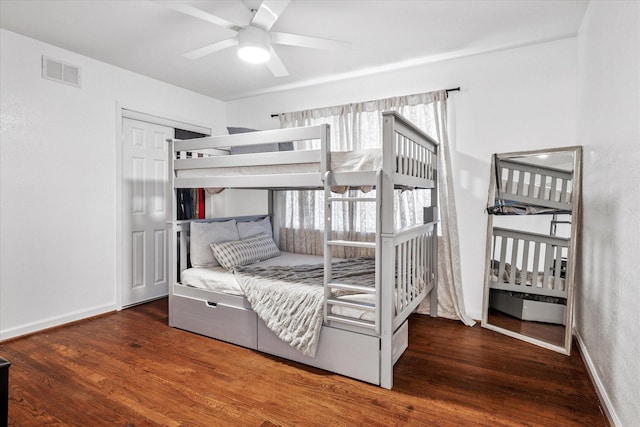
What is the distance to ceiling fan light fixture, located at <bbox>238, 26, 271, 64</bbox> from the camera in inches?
89.6

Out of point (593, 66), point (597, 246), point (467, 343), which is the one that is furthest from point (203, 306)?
point (593, 66)

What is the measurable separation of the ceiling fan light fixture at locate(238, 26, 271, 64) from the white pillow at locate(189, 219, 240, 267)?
1619mm

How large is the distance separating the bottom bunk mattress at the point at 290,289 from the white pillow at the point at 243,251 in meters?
0.07

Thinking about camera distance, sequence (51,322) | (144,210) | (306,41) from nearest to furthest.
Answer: (306,41)
(51,322)
(144,210)

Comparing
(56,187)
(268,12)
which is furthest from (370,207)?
(56,187)

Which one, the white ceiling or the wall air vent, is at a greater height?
the white ceiling

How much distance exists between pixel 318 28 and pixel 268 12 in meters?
0.73

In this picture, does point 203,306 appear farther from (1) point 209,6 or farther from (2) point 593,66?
(2) point 593,66

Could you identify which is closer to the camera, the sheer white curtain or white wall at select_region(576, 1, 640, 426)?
white wall at select_region(576, 1, 640, 426)

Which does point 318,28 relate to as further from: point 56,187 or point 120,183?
point 56,187

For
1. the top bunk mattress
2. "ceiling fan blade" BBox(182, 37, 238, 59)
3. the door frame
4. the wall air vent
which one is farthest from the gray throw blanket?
the wall air vent

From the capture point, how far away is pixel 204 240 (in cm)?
324

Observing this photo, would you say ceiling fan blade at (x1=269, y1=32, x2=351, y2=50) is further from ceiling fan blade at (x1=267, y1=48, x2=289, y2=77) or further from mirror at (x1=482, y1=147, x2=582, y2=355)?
mirror at (x1=482, y1=147, x2=582, y2=355)

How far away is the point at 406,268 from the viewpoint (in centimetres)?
247
